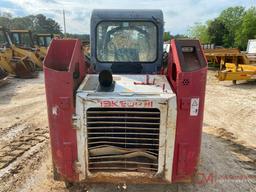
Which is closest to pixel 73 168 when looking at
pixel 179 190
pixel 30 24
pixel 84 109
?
pixel 84 109

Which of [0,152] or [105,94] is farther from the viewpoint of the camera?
[0,152]

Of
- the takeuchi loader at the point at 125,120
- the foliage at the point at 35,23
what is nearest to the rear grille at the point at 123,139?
the takeuchi loader at the point at 125,120

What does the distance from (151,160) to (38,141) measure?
293 centimetres

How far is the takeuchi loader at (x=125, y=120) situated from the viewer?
2820 millimetres

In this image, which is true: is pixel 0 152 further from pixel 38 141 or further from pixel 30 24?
pixel 30 24

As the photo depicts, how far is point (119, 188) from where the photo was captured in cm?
361

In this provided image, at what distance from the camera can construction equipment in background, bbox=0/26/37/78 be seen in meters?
13.8

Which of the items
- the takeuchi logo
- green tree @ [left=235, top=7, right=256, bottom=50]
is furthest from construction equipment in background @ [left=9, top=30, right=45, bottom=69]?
green tree @ [left=235, top=7, right=256, bottom=50]

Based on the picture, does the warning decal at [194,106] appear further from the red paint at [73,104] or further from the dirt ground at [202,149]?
the dirt ground at [202,149]

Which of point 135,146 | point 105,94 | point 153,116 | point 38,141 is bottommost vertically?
point 38,141

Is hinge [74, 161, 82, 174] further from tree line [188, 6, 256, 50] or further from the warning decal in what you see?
tree line [188, 6, 256, 50]

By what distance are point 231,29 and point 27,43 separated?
119ft

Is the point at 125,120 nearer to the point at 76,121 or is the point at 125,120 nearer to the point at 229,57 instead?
the point at 76,121

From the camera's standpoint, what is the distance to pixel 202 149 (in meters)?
4.88
